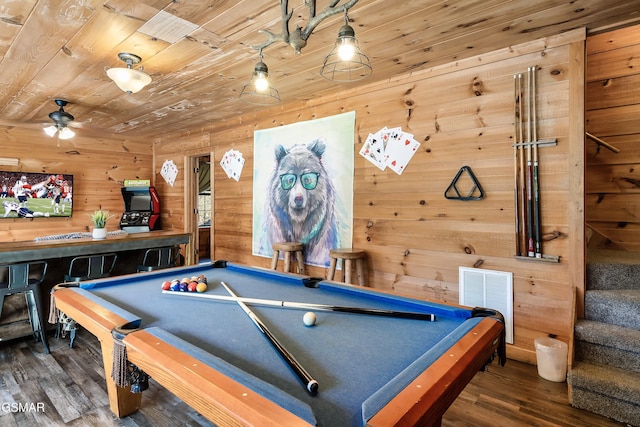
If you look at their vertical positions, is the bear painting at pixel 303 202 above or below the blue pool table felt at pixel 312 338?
above

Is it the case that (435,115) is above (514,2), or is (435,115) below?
below

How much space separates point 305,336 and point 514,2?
217 centimetres

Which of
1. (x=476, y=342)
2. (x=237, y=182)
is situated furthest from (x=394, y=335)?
(x=237, y=182)

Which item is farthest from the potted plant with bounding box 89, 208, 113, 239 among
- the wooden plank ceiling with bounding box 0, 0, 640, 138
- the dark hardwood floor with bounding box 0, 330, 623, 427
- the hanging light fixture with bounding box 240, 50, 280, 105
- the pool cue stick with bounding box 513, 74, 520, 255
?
the pool cue stick with bounding box 513, 74, 520, 255

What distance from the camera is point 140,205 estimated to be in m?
5.89

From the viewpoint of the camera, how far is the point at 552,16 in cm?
210

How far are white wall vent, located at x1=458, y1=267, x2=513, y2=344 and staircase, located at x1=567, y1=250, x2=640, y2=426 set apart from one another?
46cm

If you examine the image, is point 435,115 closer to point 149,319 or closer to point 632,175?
point 632,175

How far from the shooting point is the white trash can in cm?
224

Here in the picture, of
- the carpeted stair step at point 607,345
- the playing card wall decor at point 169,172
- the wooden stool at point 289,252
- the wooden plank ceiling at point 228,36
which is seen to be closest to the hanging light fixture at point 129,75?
the wooden plank ceiling at point 228,36

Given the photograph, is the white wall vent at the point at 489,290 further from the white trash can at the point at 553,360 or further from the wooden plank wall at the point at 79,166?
the wooden plank wall at the point at 79,166

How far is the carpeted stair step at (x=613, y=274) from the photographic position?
2.32 m

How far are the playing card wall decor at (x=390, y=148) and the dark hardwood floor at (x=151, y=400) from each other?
1836 mm

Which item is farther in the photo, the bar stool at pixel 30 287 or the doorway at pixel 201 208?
the doorway at pixel 201 208
